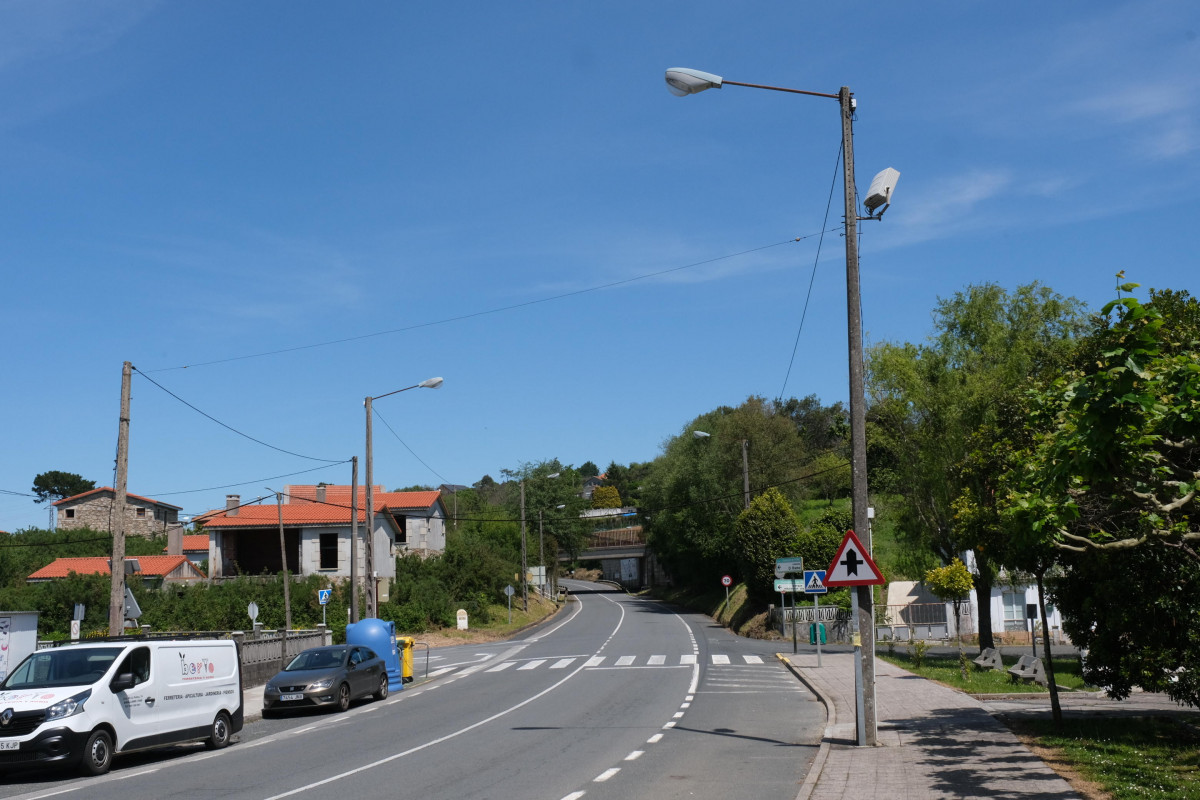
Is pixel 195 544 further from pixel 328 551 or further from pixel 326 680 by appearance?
pixel 326 680

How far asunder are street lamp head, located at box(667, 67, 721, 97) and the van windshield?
1134cm

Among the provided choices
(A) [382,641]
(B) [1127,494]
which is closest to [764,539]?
(A) [382,641]

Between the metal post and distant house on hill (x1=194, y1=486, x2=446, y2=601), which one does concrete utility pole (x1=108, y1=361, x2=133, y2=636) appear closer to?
Result: the metal post

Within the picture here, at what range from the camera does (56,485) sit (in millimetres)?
135875

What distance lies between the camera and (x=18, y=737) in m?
13.2

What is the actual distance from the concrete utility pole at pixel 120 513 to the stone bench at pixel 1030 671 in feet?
60.6

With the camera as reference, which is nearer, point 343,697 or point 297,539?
point 343,697

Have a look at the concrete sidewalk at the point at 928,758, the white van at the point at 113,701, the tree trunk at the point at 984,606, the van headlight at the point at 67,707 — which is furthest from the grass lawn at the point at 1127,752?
the tree trunk at the point at 984,606

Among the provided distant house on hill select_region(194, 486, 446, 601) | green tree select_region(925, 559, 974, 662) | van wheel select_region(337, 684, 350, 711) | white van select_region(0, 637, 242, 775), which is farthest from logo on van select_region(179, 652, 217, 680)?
distant house on hill select_region(194, 486, 446, 601)

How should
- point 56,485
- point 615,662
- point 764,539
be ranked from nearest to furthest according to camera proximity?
point 615,662
point 764,539
point 56,485

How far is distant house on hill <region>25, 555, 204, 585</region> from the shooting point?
5945 centimetres

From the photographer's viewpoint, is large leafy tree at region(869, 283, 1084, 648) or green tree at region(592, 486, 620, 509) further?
green tree at region(592, 486, 620, 509)

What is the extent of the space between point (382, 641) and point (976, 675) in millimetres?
15087

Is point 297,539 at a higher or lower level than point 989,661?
higher
